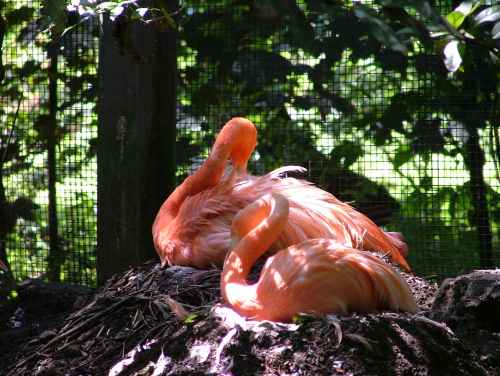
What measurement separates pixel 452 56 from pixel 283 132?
3103mm

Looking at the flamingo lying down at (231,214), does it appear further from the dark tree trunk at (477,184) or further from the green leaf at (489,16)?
the green leaf at (489,16)

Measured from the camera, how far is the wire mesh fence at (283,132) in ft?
14.4

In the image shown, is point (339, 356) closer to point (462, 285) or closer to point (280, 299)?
point (280, 299)

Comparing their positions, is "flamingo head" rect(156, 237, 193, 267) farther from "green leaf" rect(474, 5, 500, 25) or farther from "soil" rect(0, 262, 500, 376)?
"green leaf" rect(474, 5, 500, 25)

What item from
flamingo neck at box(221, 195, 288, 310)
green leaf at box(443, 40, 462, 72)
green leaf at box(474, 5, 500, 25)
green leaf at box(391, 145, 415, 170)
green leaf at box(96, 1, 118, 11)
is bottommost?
flamingo neck at box(221, 195, 288, 310)

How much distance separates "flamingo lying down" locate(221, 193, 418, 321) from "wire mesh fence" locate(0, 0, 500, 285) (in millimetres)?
1780

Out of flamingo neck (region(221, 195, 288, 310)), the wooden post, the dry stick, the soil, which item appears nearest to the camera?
the soil

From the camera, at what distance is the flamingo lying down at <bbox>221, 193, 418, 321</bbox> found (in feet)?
7.88

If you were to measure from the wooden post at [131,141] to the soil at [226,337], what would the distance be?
264mm

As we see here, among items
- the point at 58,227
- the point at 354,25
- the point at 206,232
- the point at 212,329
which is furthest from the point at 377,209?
the point at 212,329

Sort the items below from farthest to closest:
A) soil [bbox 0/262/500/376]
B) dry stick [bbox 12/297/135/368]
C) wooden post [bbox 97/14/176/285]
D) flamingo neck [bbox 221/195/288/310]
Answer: wooden post [bbox 97/14/176/285], dry stick [bbox 12/297/135/368], flamingo neck [bbox 221/195/288/310], soil [bbox 0/262/500/376]

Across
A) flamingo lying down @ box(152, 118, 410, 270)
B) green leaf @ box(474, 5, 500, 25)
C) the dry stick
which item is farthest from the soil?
green leaf @ box(474, 5, 500, 25)

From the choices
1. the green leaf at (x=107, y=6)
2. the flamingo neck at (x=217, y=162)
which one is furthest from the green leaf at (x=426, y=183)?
the green leaf at (x=107, y=6)

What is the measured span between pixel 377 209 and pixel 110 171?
64.4 inches
